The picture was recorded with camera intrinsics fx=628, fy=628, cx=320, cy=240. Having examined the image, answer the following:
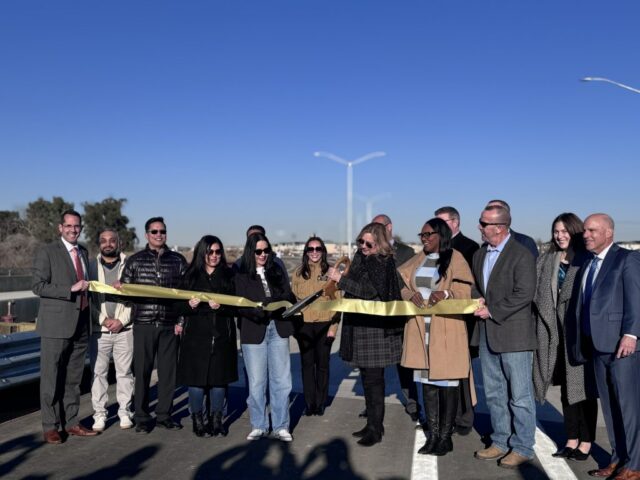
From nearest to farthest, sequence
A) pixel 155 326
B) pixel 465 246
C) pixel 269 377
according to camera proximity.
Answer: pixel 269 377 → pixel 155 326 → pixel 465 246

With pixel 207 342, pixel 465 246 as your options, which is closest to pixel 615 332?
pixel 465 246

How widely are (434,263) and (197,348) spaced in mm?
2489

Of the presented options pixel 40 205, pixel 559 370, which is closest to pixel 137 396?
pixel 559 370

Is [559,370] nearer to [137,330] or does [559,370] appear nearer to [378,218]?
[378,218]

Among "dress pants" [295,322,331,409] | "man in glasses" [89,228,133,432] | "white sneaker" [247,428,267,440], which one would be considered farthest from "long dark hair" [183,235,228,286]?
"dress pants" [295,322,331,409]

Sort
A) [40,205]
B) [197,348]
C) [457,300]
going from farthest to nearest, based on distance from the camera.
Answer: [40,205]
[197,348]
[457,300]

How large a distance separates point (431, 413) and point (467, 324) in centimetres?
98

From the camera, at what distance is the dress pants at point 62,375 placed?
6.10 meters

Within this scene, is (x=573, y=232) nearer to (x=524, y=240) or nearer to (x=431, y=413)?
(x=524, y=240)

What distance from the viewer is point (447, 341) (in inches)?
225

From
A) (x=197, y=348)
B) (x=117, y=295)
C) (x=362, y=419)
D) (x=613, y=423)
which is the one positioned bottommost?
(x=362, y=419)

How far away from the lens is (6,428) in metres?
6.42

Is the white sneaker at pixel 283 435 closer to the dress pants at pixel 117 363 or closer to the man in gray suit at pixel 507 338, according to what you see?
the dress pants at pixel 117 363

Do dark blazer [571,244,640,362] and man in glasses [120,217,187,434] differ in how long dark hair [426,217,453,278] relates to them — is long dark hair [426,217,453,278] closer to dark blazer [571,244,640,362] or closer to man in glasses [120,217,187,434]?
dark blazer [571,244,640,362]
